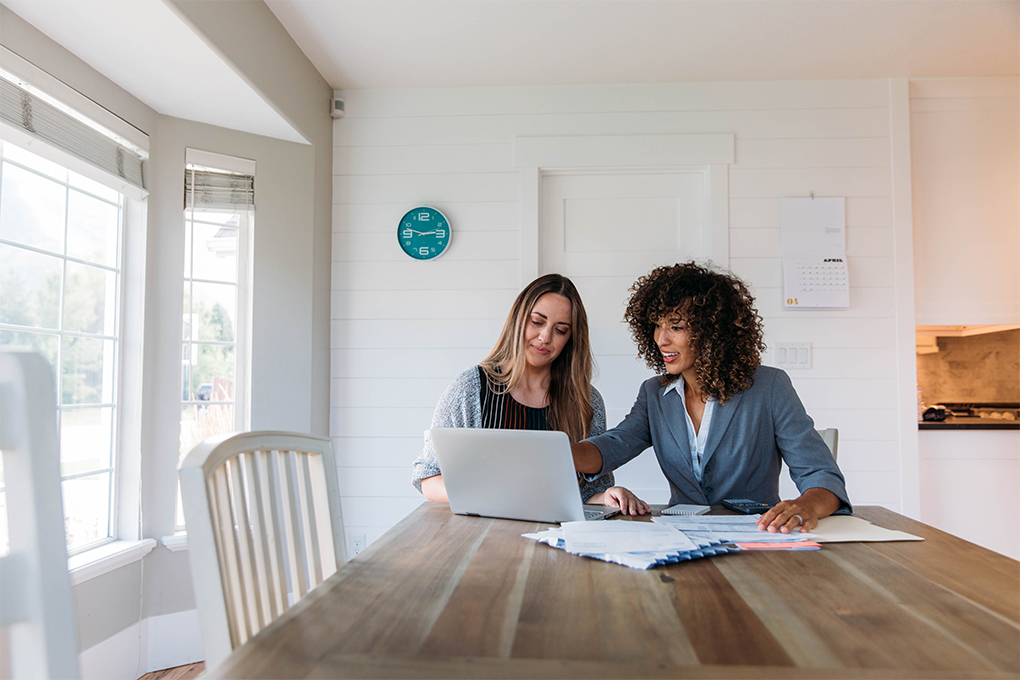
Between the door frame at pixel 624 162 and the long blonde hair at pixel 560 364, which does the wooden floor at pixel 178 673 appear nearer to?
the long blonde hair at pixel 560 364

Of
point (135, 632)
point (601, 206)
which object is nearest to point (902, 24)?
point (601, 206)

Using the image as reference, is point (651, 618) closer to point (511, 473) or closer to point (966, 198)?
point (511, 473)

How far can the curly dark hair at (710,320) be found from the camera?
77.4 inches

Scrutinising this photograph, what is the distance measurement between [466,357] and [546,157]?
1.05 m

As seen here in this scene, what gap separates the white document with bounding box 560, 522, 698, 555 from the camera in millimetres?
1199

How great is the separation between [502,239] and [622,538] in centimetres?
223

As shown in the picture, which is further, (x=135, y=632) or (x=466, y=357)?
(x=466, y=357)

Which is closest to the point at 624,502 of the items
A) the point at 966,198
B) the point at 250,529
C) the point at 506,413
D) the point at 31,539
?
the point at 506,413

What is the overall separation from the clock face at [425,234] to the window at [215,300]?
2.36 ft

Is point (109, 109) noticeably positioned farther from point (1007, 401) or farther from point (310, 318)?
point (1007, 401)

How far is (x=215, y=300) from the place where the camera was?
2994 mm

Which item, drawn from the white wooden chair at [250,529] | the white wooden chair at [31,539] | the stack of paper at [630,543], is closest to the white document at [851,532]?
the stack of paper at [630,543]

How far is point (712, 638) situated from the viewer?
81 cm

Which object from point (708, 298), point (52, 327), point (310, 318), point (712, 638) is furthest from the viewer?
point (310, 318)
